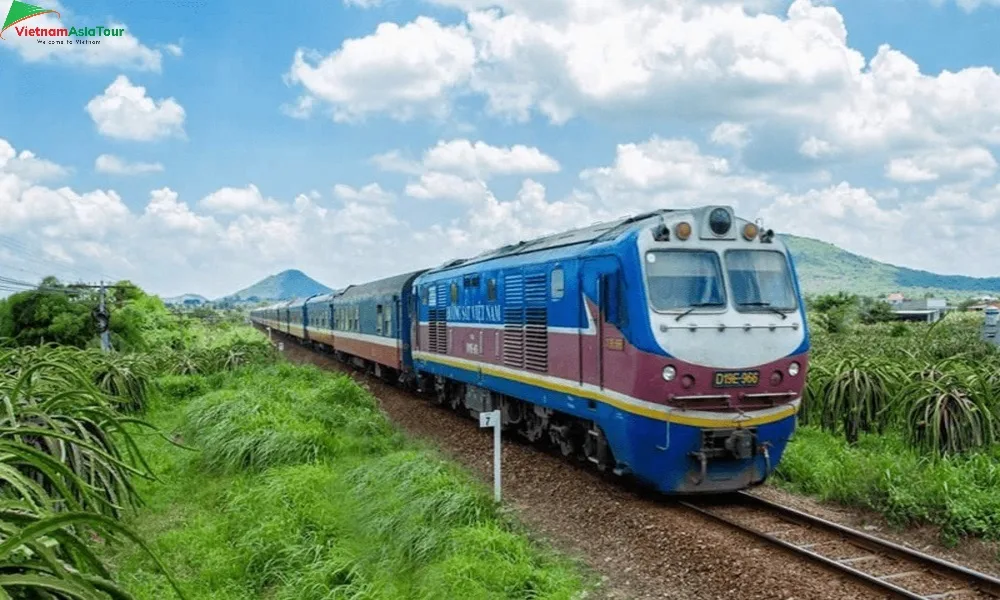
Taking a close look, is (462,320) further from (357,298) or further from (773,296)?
(357,298)

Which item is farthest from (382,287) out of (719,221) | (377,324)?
(719,221)

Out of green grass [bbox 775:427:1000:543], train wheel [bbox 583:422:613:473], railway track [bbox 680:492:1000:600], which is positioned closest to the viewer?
railway track [bbox 680:492:1000:600]

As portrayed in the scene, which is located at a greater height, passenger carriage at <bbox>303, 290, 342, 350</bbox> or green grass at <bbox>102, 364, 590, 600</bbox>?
passenger carriage at <bbox>303, 290, 342, 350</bbox>

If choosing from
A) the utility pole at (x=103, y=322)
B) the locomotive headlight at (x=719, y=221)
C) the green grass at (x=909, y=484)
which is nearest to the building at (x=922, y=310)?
the green grass at (x=909, y=484)

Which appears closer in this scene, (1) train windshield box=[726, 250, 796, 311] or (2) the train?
(2) the train

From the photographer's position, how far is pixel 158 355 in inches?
857

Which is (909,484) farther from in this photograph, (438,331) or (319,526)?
(438,331)

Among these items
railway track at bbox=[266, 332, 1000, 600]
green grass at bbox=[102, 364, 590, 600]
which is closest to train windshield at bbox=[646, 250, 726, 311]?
railway track at bbox=[266, 332, 1000, 600]

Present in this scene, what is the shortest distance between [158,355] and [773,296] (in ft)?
57.9

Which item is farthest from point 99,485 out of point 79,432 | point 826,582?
A: point 826,582

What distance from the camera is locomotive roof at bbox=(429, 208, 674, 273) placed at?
963 centimetres

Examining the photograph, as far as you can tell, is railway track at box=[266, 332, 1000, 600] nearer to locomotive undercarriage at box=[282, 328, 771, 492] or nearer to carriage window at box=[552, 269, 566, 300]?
locomotive undercarriage at box=[282, 328, 771, 492]

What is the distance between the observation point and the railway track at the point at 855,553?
6277mm

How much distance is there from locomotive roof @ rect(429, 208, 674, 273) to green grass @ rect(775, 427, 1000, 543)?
353 cm
